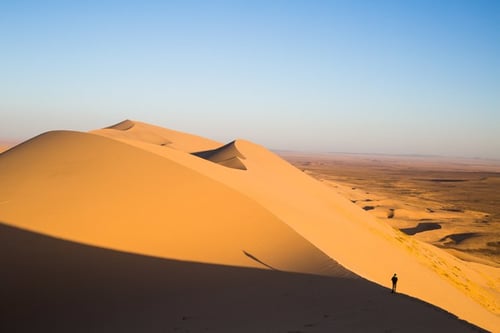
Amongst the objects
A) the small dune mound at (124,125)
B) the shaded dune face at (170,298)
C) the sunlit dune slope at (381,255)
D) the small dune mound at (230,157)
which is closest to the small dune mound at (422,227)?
the sunlit dune slope at (381,255)

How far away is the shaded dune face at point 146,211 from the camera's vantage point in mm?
9242

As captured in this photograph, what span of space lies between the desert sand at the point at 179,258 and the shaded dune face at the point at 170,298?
25mm

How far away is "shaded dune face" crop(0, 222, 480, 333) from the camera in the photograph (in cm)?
650

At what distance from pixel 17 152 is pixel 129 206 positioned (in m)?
7.87

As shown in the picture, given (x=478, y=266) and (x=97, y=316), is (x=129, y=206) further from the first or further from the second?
(x=478, y=266)

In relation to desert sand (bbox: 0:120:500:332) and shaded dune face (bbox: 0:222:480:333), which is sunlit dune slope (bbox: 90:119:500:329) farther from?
shaded dune face (bbox: 0:222:480:333)

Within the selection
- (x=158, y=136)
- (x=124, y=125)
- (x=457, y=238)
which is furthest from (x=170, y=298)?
(x=124, y=125)

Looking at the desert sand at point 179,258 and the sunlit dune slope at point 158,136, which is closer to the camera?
the desert sand at point 179,258

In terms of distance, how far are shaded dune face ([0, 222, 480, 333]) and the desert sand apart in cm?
3

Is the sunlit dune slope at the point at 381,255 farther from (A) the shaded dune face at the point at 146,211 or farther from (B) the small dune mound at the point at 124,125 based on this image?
(B) the small dune mound at the point at 124,125

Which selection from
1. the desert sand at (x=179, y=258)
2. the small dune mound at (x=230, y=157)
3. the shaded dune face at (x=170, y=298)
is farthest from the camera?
the small dune mound at (x=230, y=157)

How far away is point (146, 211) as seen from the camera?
1046 centimetres

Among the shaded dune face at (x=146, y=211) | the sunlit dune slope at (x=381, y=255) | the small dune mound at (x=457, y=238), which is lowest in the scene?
the small dune mound at (x=457, y=238)

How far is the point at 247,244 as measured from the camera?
980 cm
